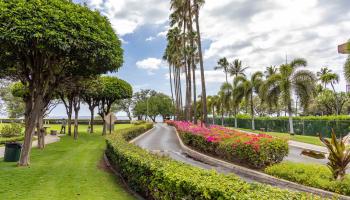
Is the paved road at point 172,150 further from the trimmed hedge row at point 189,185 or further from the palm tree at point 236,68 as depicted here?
the palm tree at point 236,68

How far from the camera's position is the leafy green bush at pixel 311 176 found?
9.04m

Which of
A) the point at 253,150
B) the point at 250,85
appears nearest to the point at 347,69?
the point at 253,150

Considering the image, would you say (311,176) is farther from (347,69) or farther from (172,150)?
(347,69)

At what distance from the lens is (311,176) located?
10227mm

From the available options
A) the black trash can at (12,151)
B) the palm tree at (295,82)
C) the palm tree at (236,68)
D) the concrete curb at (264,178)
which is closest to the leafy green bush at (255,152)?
the concrete curb at (264,178)

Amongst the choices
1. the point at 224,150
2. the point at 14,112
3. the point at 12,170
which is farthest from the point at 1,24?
the point at 14,112

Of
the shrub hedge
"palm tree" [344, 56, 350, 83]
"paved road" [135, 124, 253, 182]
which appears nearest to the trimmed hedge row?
"paved road" [135, 124, 253, 182]

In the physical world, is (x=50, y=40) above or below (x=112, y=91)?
below

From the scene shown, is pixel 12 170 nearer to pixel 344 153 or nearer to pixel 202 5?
pixel 344 153

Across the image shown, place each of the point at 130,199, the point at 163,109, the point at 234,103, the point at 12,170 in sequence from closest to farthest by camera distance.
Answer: the point at 130,199, the point at 12,170, the point at 234,103, the point at 163,109

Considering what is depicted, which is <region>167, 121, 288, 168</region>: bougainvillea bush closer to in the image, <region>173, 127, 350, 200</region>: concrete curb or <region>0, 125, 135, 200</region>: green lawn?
<region>173, 127, 350, 200</region>: concrete curb

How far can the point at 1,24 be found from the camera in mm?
10484

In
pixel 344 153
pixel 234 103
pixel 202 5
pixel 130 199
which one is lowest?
pixel 130 199

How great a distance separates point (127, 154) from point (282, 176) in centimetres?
558
